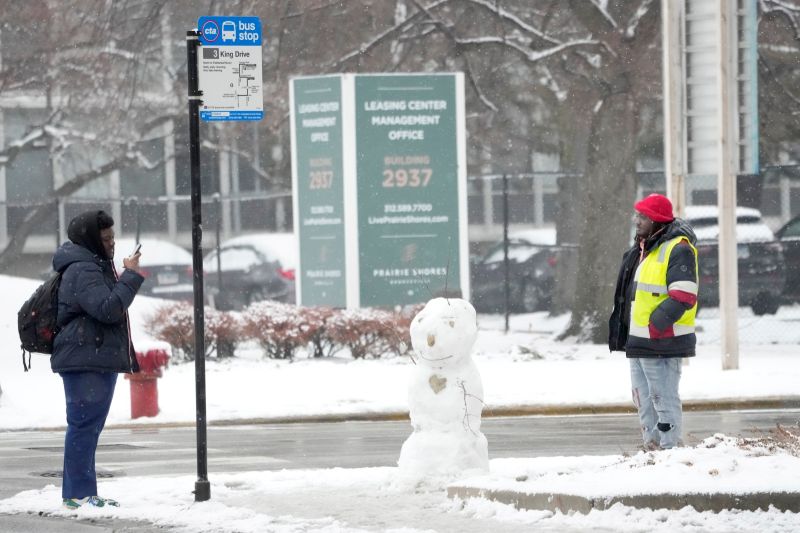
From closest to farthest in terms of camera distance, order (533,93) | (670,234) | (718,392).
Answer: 1. (670,234)
2. (718,392)
3. (533,93)

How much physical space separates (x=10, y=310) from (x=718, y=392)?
11.2 metres

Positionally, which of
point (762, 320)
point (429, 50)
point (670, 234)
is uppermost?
point (429, 50)

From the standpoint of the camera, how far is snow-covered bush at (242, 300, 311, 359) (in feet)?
67.4

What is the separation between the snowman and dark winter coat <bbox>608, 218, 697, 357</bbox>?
1163 mm

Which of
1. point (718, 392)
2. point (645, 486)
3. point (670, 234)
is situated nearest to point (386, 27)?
point (718, 392)

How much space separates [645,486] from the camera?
781cm

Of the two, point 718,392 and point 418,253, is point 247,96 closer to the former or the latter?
point 718,392

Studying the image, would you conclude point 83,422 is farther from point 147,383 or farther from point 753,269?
point 753,269

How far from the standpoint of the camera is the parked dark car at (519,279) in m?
30.2

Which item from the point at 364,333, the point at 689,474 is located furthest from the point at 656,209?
the point at 364,333

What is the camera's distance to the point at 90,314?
28.8 ft

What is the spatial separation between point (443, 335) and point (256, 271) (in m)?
20.9

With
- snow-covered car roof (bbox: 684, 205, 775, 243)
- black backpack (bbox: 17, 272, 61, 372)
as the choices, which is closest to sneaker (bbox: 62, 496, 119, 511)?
black backpack (bbox: 17, 272, 61, 372)

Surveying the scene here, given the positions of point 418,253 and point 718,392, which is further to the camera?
point 418,253
